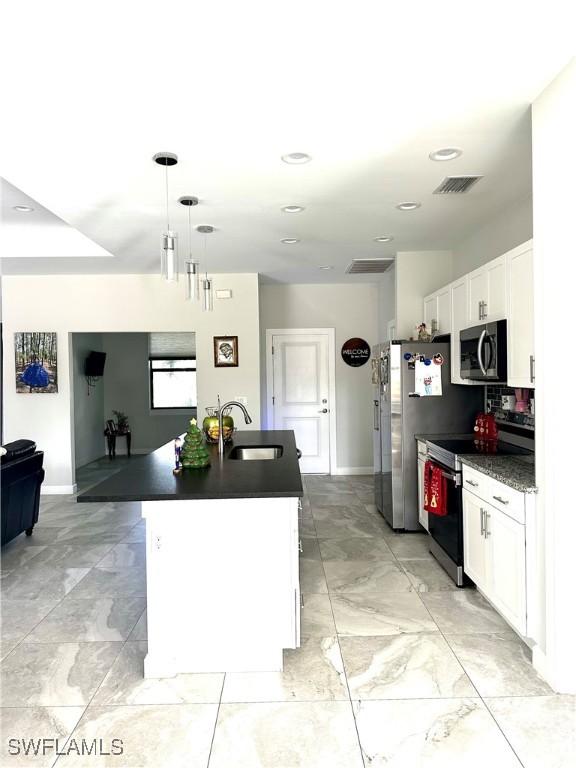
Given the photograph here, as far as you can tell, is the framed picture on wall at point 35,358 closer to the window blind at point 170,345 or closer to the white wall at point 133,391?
the white wall at point 133,391

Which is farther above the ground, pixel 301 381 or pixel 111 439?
pixel 301 381

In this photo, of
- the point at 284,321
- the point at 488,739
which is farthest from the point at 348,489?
the point at 488,739

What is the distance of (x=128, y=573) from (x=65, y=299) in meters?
3.66

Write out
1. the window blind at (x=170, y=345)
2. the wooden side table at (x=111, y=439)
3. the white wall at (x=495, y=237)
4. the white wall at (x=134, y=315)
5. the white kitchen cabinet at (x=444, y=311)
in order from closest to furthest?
the white wall at (x=495, y=237)
the white kitchen cabinet at (x=444, y=311)
the white wall at (x=134, y=315)
the wooden side table at (x=111, y=439)
the window blind at (x=170, y=345)

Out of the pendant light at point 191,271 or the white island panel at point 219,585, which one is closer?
the white island panel at point 219,585

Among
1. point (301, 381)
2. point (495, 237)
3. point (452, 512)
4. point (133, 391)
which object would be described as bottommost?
point (452, 512)

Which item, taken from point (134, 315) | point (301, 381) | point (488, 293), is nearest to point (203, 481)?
point (488, 293)

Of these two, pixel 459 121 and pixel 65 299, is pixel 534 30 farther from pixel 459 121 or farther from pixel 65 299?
pixel 65 299

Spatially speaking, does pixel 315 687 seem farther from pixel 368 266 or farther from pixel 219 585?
pixel 368 266

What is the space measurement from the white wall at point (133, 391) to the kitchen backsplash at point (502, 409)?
6238 mm

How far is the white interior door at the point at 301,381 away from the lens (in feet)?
23.0

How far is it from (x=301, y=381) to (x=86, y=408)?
12.4ft

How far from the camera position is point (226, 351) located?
19.9 feet

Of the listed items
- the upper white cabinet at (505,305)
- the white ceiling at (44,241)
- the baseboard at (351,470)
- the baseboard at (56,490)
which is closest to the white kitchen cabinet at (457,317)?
the upper white cabinet at (505,305)
